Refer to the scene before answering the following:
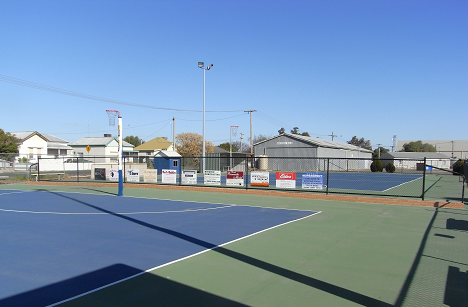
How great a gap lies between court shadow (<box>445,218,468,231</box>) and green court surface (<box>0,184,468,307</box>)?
0.21 feet

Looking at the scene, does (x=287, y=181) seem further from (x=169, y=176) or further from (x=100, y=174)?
(x=100, y=174)

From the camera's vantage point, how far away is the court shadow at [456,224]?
36.1 feet

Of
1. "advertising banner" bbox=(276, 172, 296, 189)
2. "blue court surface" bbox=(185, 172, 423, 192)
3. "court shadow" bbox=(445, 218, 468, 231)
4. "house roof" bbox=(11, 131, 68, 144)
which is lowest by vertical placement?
"court shadow" bbox=(445, 218, 468, 231)

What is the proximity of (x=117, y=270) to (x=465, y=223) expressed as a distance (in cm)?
1141

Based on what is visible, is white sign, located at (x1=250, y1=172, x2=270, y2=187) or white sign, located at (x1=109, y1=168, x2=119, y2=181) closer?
white sign, located at (x1=250, y1=172, x2=270, y2=187)

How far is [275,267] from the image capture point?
276 inches

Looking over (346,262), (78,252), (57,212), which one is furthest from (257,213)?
(57,212)

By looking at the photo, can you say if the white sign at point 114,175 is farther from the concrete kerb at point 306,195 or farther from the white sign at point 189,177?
the white sign at point 189,177

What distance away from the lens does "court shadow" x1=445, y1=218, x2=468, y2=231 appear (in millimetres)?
11002

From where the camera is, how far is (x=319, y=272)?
6742 mm

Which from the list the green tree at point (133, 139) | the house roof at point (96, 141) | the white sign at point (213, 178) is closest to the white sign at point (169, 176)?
the white sign at point (213, 178)

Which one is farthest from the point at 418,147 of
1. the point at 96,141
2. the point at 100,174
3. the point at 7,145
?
the point at 7,145

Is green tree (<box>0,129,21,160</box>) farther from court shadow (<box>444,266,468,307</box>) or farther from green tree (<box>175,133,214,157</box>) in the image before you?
court shadow (<box>444,266,468,307</box>)

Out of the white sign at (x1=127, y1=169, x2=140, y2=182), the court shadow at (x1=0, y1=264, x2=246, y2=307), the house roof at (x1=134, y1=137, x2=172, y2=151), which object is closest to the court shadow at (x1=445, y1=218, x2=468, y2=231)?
the court shadow at (x1=0, y1=264, x2=246, y2=307)
